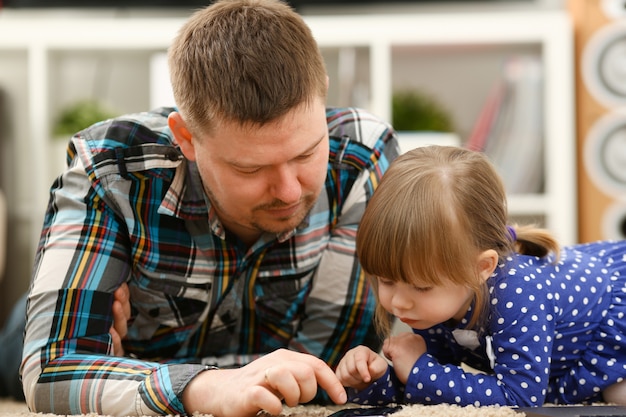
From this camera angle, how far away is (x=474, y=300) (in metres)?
1.00

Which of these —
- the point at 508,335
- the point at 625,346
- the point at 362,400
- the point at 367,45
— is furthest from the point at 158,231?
the point at 367,45

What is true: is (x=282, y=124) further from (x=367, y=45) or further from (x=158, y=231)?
(x=367, y=45)

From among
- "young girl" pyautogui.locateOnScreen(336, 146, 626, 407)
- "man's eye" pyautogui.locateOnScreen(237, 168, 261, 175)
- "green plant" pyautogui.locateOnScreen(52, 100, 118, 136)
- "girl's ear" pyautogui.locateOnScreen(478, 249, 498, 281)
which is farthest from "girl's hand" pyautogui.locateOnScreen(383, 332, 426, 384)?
"green plant" pyautogui.locateOnScreen(52, 100, 118, 136)

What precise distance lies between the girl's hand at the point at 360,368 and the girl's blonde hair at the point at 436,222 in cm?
10

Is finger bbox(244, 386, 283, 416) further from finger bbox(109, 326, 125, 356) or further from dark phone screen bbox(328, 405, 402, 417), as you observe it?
finger bbox(109, 326, 125, 356)

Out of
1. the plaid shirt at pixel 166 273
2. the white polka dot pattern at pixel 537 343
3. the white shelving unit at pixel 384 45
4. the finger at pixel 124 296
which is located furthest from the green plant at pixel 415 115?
the finger at pixel 124 296

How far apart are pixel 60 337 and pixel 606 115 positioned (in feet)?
5.28

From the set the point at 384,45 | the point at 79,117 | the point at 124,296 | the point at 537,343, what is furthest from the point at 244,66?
the point at 79,117

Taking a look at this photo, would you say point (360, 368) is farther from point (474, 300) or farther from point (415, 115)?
point (415, 115)

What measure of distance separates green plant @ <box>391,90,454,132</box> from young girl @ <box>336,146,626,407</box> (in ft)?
4.04

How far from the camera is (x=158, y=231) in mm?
1166

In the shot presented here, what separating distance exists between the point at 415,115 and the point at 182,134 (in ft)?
4.18

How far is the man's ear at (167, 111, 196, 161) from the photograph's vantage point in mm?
1113

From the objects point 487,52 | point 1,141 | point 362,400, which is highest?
point 487,52
